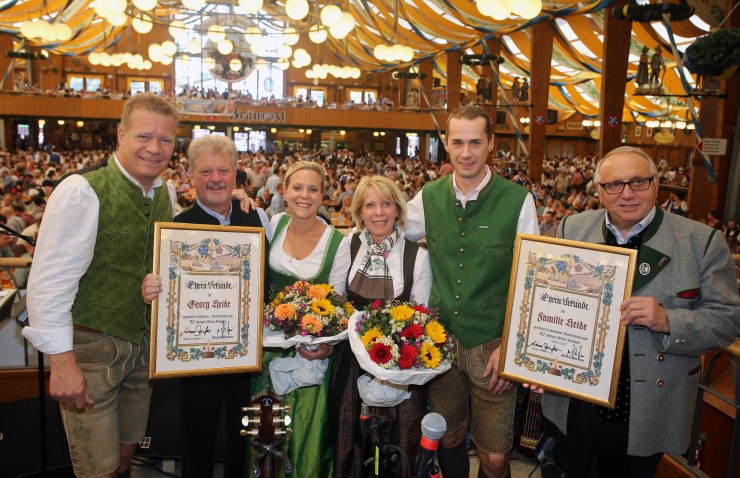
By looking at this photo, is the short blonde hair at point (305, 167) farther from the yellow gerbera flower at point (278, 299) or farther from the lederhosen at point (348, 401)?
the yellow gerbera flower at point (278, 299)

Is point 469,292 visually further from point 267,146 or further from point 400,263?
point 267,146

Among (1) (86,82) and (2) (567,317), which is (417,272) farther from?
(1) (86,82)

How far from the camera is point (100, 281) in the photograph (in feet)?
6.38

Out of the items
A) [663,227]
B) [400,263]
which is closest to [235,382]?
[400,263]

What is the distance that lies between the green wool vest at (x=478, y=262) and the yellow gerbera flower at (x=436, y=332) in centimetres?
17

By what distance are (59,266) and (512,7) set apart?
7147mm

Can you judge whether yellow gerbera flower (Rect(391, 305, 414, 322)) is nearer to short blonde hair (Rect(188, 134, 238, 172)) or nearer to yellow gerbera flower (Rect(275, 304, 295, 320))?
yellow gerbera flower (Rect(275, 304, 295, 320))

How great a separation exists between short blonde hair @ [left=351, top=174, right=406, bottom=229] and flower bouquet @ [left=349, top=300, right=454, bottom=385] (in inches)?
16.8

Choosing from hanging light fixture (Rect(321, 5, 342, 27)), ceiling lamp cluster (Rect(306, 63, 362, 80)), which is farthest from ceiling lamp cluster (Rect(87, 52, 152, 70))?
hanging light fixture (Rect(321, 5, 342, 27))

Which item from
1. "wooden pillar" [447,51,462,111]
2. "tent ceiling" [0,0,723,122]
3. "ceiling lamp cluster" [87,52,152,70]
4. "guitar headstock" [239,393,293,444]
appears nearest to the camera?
"guitar headstock" [239,393,293,444]

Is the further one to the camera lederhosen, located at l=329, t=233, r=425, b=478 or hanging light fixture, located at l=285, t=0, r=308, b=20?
hanging light fixture, located at l=285, t=0, r=308, b=20

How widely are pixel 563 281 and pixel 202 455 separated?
150 centimetres

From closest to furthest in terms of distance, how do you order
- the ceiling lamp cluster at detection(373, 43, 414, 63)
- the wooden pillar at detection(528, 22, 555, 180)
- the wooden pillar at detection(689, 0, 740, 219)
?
the wooden pillar at detection(689, 0, 740, 219) → the ceiling lamp cluster at detection(373, 43, 414, 63) → the wooden pillar at detection(528, 22, 555, 180)

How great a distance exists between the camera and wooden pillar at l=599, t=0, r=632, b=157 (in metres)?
11.0
